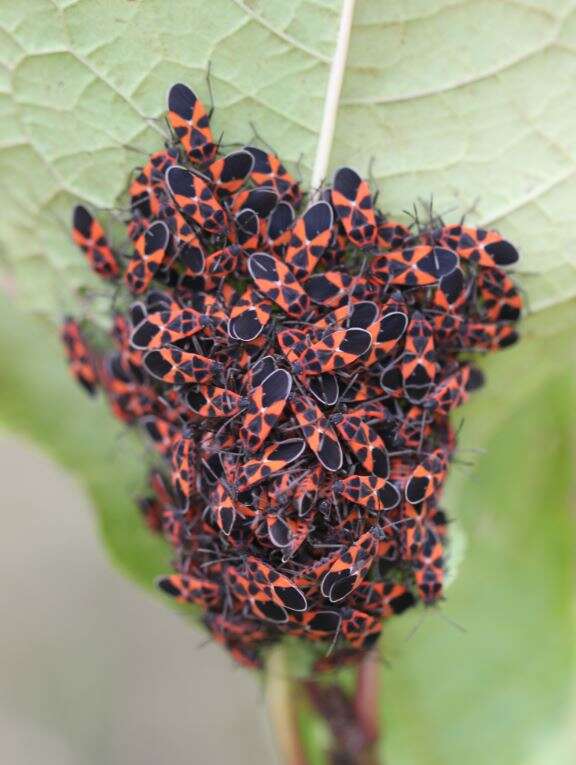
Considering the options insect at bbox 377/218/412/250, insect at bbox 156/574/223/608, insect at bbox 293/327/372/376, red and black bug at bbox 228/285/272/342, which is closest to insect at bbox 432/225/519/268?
insect at bbox 377/218/412/250

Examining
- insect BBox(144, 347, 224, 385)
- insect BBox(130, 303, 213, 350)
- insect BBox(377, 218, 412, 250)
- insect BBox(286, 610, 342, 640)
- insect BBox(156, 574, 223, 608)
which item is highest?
insect BBox(377, 218, 412, 250)

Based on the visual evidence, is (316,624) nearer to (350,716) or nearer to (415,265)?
(350,716)

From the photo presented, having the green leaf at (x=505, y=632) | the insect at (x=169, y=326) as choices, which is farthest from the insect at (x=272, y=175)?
the green leaf at (x=505, y=632)

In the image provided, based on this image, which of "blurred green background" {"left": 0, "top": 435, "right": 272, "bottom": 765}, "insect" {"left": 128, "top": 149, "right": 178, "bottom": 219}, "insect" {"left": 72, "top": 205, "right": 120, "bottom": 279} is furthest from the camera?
"blurred green background" {"left": 0, "top": 435, "right": 272, "bottom": 765}

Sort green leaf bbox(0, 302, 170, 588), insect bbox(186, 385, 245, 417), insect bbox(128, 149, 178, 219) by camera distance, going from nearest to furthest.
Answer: insect bbox(186, 385, 245, 417) → insect bbox(128, 149, 178, 219) → green leaf bbox(0, 302, 170, 588)

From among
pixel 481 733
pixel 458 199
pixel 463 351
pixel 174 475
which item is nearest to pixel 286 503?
pixel 174 475

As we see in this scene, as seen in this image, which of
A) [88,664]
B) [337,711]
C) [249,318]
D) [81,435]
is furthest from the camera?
[88,664]

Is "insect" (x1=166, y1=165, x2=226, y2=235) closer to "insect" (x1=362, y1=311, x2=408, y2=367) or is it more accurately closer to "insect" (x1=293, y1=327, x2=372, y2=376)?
"insect" (x1=293, y1=327, x2=372, y2=376)

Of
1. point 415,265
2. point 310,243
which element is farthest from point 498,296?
point 310,243

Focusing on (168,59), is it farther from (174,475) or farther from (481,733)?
(481,733)
